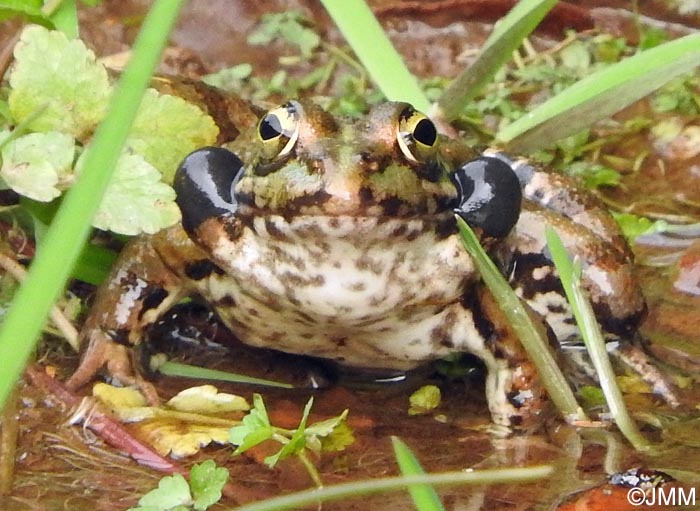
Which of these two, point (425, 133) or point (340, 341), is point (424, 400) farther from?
point (425, 133)

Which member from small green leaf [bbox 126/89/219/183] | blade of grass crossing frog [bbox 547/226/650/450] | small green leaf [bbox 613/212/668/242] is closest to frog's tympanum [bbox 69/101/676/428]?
small green leaf [bbox 126/89/219/183]

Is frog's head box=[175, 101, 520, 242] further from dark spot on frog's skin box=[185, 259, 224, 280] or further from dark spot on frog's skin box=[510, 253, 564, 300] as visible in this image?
dark spot on frog's skin box=[510, 253, 564, 300]

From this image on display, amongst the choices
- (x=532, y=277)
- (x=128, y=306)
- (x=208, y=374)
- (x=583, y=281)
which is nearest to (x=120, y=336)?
(x=128, y=306)

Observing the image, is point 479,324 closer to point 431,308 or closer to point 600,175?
point 431,308

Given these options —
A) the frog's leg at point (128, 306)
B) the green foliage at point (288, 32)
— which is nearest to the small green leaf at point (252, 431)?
the frog's leg at point (128, 306)

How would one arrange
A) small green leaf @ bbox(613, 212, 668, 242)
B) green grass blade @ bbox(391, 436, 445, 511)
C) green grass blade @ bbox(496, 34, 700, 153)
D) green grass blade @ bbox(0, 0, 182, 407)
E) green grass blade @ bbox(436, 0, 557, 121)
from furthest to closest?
small green leaf @ bbox(613, 212, 668, 242)
green grass blade @ bbox(436, 0, 557, 121)
green grass blade @ bbox(496, 34, 700, 153)
green grass blade @ bbox(391, 436, 445, 511)
green grass blade @ bbox(0, 0, 182, 407)

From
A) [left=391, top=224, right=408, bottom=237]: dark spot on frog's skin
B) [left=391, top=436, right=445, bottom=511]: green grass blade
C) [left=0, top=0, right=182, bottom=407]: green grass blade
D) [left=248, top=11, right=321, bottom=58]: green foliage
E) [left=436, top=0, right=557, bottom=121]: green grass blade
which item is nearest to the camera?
[left=0, top=0, right=182, bottom=407]: green grass blade

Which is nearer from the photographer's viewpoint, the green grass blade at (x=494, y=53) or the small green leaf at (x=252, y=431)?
the small green leaf at (x=252, y=431)

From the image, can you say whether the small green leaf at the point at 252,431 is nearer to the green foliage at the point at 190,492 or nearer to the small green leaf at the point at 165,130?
the green foliage at the point at 190,492
